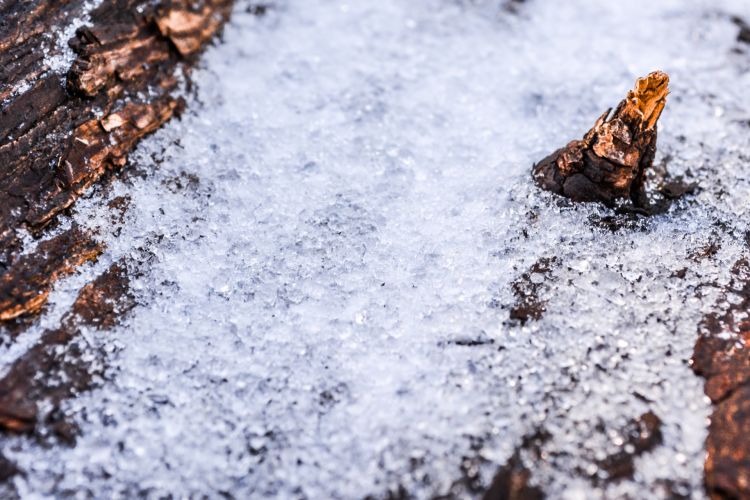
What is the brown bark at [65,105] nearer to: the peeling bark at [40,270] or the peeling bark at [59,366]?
the peeling bark at [40,270]

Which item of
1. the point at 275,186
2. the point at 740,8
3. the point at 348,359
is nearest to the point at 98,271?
the point at 275,186

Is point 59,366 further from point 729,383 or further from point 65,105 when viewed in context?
point 729,383

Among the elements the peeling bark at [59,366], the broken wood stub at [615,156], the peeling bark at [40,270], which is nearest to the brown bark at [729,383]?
the broken wood stub at [615,156]

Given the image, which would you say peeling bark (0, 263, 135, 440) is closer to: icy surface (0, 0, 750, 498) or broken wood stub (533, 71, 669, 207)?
icy surface (0, 0, 750, 498)

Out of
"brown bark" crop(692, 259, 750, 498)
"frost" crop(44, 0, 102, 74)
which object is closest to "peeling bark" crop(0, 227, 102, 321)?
"frost" crop(44, 0, 102, 74)

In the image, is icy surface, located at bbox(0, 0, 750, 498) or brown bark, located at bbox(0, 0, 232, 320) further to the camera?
brown bark, located at bbox(0, 0, 232, 320)
